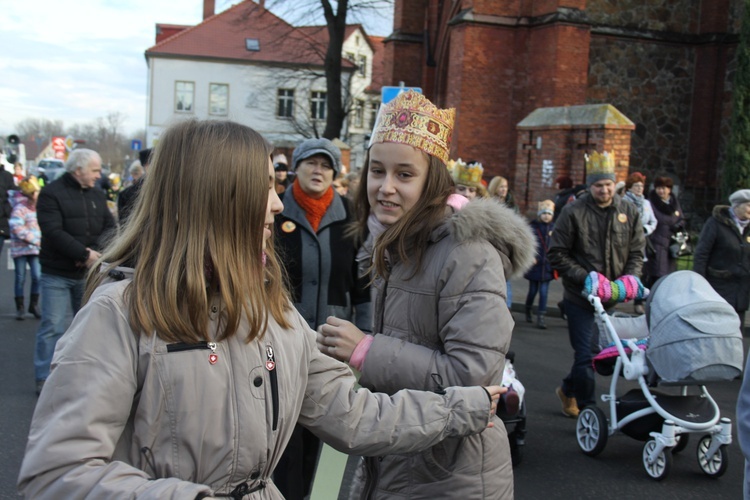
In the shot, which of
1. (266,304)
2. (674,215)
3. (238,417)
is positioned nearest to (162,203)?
(266,304)

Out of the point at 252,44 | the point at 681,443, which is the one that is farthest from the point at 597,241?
the point at 252,44

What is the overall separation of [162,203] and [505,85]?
1853cm

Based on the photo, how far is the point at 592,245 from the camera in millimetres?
6715

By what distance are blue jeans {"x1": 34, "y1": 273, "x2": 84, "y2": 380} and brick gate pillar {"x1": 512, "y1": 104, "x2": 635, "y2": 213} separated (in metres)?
10.7

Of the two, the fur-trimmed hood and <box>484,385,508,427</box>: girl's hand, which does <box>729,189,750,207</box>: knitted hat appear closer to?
the fur-trimmed hood

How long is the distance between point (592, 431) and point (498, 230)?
396cm

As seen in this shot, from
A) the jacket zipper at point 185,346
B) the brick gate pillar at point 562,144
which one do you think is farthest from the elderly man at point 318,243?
the brick gate pillar at point 562,144

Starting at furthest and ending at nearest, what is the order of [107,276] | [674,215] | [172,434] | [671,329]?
[674,215]
[671,329]
[107,276]
[172,434]

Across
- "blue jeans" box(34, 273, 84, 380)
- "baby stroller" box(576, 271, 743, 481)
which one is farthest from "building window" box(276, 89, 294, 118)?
"baby stroller" box(576, 271, 743, 481)

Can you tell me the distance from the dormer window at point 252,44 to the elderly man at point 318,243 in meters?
52.6

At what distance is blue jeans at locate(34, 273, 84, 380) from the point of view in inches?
276

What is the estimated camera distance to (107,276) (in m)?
1.78

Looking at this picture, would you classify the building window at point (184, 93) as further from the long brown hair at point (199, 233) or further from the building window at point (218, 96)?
the long brown hair at point (199, 233)

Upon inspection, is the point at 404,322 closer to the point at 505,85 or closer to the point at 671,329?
the point at 671,329
